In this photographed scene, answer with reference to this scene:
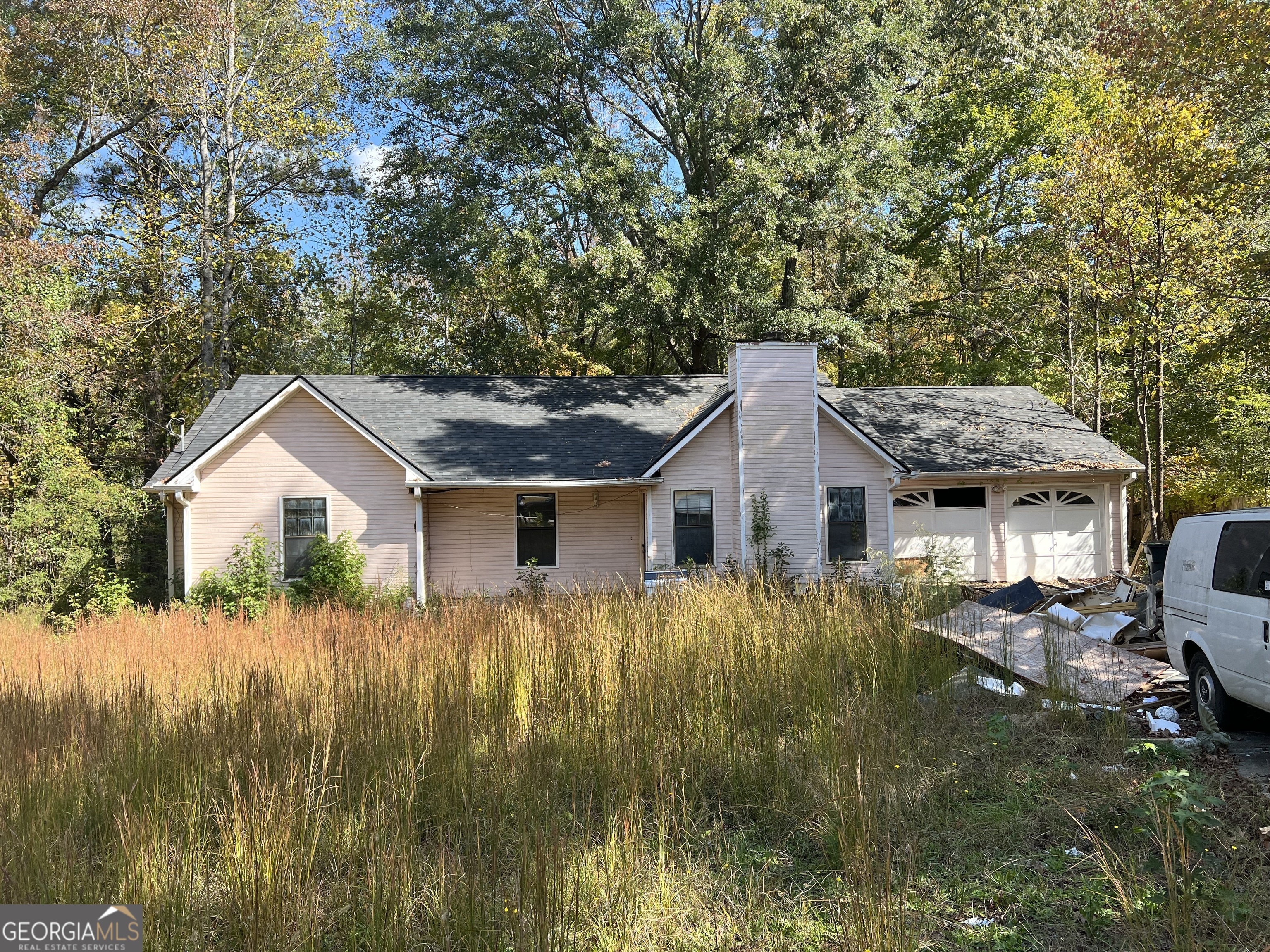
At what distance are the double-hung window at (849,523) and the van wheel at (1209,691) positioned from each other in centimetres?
1118

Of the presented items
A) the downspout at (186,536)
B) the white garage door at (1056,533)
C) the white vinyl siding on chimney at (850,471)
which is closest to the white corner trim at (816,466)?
the white vinyl siding on chimney at (850,471)

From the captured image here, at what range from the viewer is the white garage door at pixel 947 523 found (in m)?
21.5

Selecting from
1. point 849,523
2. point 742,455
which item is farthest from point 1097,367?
point 742,455

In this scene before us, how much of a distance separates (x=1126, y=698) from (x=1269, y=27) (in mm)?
11113

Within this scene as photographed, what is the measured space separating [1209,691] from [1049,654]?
4.67 ft

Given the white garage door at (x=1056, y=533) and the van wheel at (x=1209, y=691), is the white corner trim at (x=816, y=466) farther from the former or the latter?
the van wheel at (x=1209, y=691)

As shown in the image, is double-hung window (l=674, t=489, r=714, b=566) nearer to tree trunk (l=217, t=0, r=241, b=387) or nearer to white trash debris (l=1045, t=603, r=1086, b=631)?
white trash debris (l=1045, t=603, r=1086, b=631)

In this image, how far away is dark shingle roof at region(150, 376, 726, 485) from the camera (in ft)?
60.2

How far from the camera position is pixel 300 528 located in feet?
56.4

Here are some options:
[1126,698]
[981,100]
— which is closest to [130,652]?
[1126,698]

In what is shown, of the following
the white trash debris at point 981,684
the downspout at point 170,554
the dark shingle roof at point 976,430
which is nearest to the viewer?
the white trash debris at point 981,684

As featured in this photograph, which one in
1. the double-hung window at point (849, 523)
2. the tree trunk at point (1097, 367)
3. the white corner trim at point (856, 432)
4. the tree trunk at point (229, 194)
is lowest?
the double-hung window at point (849, 523)

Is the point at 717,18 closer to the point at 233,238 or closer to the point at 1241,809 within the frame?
the point at 233,238

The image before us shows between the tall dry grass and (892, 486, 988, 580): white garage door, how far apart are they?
1409cm
